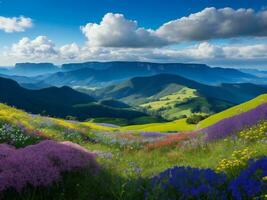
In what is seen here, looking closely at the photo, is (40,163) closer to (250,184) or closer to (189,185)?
(189,185)

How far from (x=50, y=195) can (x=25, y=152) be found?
46.8 inches

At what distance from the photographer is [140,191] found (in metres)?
6.59

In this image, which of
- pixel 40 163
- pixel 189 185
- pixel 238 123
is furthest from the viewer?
pixel 238 123

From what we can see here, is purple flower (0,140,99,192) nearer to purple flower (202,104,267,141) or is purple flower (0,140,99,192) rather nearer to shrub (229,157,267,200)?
shrub (229,157,267,200)

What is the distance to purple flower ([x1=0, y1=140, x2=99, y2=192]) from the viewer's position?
667cm

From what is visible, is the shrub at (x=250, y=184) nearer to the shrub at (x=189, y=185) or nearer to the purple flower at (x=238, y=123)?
the shrub at (x=189, y=185)

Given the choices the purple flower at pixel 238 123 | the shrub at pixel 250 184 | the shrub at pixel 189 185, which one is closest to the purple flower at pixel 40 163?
the shrub at pixel 189 185

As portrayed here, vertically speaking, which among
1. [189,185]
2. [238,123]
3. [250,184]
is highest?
[250,184]

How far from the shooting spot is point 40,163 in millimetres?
7191

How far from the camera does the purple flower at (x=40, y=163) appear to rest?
6.67 metres

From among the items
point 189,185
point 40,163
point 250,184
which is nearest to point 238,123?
point 189,185

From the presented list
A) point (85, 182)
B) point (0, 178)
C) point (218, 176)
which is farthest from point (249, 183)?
point (0, 178)

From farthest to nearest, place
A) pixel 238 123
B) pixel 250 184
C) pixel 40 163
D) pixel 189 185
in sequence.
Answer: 1. pixel 238 123
2. pixel 40 163
3. pixel 189 185
4. pixel 250 184

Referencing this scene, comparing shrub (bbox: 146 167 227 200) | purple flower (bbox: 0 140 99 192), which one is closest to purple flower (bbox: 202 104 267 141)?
purple flower (bbox: 0 140 99 192)
